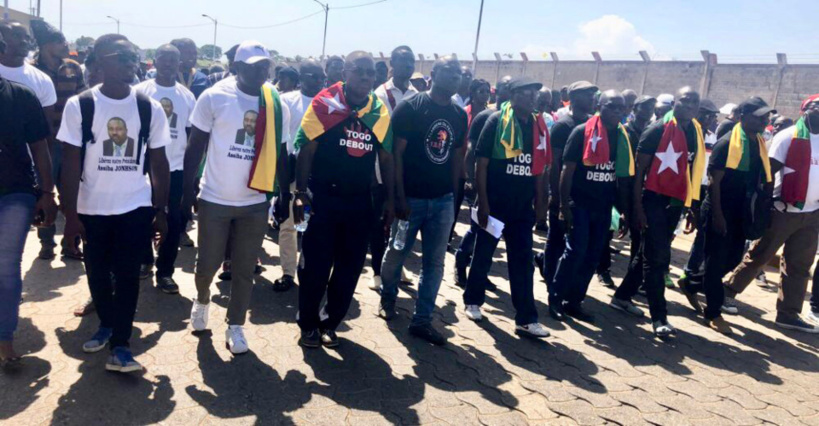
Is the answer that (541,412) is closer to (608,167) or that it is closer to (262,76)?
(608,167)

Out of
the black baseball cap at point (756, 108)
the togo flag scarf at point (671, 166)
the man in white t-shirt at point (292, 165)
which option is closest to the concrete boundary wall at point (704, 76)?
the black baseball cap at point (756, 108)

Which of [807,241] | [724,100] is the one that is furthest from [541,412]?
[724,100]

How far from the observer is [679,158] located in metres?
4.91

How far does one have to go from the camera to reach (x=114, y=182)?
3.44 metres

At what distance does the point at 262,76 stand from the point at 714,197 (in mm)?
3892

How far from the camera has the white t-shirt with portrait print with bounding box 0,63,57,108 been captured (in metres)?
4.36

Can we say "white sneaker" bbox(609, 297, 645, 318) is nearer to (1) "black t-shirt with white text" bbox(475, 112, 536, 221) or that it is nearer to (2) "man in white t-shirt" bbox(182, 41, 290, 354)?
(1) "black t-shirt with white text" bbox(475, 112, 536, 221)

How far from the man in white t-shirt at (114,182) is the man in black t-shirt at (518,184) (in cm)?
232

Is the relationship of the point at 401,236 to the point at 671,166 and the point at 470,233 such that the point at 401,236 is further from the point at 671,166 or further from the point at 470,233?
the point at 671,166

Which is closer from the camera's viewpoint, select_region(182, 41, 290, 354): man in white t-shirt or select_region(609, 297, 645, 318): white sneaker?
select_region(182, 41, 290, 354): man in white t-shirt


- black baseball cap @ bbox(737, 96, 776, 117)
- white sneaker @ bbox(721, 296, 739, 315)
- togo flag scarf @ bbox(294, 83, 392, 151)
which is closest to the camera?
togo flag scarf @ bbox(294, 83, 392, 151)

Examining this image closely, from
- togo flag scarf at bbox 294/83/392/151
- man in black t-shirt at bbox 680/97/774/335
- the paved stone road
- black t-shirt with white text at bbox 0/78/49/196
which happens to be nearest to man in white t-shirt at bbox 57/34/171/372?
black t-shirt with white text at bbox 0/78/49/196

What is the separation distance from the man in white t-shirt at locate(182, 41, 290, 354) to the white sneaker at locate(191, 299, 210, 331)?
237mm

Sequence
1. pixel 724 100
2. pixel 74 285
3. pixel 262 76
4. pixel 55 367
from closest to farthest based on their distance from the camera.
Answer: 1. pixel 55 367
2. pixel 262 76
3. pixel 74 285
4. pixel 724 100
